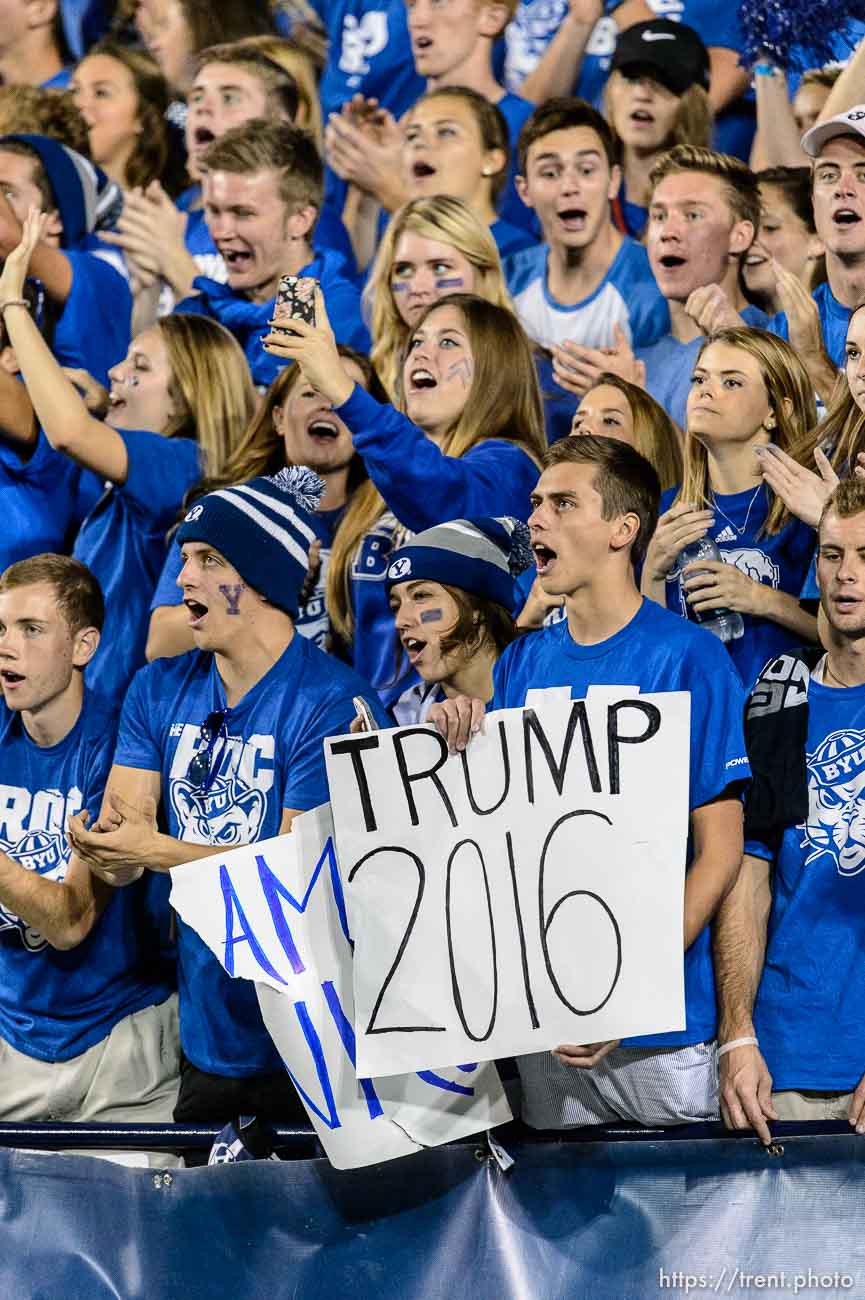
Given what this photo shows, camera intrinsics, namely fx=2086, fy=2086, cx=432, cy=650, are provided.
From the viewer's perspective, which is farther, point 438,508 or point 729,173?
point 729,173

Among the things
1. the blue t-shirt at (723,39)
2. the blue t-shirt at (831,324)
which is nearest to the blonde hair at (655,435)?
the blue t-shirt at (831,324)

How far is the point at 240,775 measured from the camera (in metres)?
4.63

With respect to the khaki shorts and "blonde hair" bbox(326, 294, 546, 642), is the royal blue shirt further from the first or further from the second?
the khaki shorts

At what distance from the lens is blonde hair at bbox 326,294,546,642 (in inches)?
223

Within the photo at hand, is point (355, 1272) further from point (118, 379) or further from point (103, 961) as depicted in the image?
point (118, 379)

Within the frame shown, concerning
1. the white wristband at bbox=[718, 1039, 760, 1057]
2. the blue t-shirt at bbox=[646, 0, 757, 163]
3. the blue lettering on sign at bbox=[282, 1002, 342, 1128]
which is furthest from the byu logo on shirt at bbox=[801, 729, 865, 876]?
the blue t-shirt at bbox=[646, 0, 757, 163]

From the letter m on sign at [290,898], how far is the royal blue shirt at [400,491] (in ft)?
4.35

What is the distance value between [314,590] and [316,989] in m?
1.86

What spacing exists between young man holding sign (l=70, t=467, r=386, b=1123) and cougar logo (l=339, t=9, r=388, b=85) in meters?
4.14

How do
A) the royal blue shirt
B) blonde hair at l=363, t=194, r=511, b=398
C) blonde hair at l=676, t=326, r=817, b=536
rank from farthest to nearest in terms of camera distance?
1. blonde hair at l=363, t=194, r=511, b=398
2. the royal blue shirt
3. blonde hair at l=676, t=326, r=817, b=536

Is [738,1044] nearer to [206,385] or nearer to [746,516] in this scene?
[746,516]

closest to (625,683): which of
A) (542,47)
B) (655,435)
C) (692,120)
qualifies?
(655,435)

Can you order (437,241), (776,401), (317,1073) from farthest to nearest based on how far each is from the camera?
(437,241) < (776,401) < (317,1073)

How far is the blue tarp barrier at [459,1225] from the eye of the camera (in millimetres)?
3811
